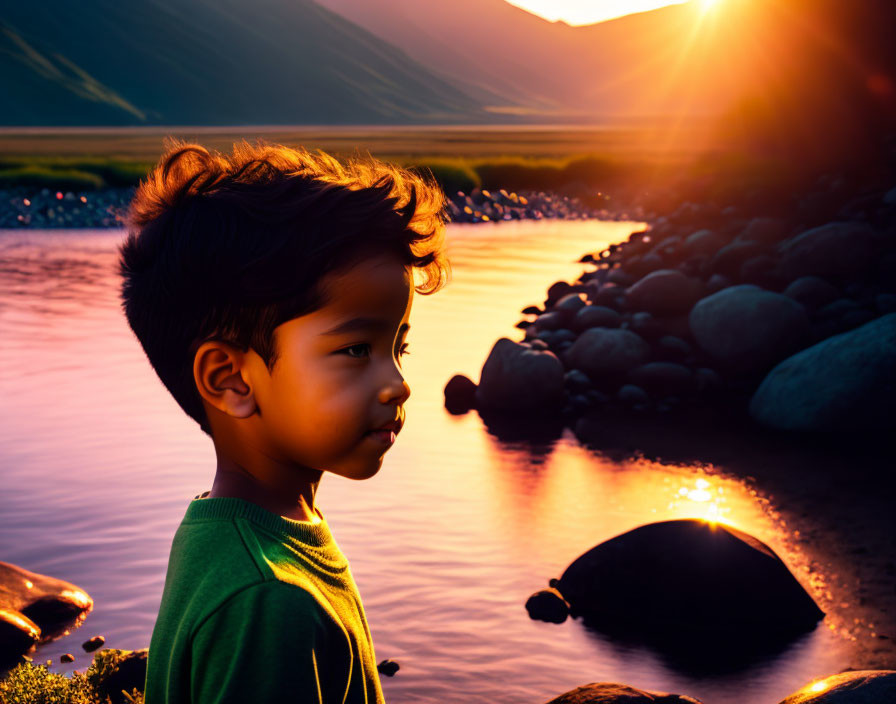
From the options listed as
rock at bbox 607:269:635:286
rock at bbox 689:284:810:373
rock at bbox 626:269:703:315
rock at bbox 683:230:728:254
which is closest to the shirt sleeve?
rock at bbox 689:284:810:373

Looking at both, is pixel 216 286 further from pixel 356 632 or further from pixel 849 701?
pixel 849 701

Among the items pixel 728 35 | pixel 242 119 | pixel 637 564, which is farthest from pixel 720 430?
pixel 242 119

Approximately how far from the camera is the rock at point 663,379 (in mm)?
11648

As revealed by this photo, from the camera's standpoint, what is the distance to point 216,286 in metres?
1.98

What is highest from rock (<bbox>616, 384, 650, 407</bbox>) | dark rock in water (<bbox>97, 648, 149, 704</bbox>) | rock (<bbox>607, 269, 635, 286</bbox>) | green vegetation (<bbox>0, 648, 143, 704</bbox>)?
green vegetation (<bbox>0, 648, 143, 704</bbox>)

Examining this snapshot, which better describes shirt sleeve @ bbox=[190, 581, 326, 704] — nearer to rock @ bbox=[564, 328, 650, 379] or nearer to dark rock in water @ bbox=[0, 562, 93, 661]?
dark rock in water @ bbox=[0, 562, 93, 661]

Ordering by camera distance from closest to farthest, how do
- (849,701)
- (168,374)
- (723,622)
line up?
(168,374)
(849,701)
(723,622)

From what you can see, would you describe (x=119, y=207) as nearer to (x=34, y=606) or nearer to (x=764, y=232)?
(x=764, y=232)

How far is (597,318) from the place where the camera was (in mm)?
13750

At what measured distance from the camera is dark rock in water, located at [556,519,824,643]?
5867 millimetres

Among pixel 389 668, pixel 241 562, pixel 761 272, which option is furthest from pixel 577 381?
pixel 241 562

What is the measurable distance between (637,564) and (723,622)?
514 millimetres

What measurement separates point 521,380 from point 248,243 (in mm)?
9151

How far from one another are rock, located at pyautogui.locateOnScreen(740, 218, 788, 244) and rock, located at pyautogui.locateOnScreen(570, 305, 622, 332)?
6.01m
